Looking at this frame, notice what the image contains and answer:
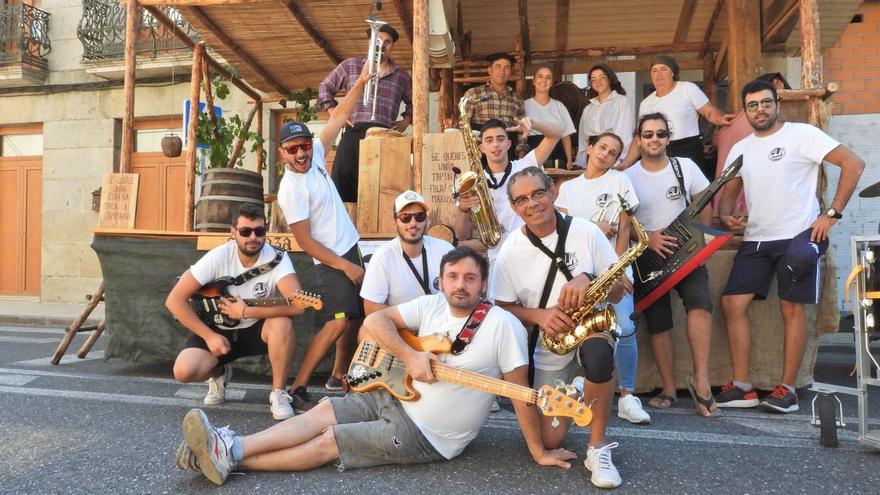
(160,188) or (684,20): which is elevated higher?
(684,20)

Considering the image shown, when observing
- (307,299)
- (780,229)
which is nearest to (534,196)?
(307,299)

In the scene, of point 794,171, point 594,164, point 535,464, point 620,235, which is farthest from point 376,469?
point 794,171

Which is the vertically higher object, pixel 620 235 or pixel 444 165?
pixel 444 165

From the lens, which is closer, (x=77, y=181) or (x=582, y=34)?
(x=582, y=34)

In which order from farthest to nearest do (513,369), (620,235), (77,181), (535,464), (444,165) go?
(77,181)
(444,165)
(620,235)
(535,464)
(513,369)

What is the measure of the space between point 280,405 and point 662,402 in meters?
2.54

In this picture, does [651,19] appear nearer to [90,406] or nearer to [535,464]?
[535,464]

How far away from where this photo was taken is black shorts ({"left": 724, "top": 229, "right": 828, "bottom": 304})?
4.15 meters

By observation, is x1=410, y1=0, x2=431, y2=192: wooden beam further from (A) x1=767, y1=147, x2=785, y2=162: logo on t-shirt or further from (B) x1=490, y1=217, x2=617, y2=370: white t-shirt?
(A) x1=767, y1=147, x2=785, y2=162: logo on t-shirt

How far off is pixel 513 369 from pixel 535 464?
59 centimetres

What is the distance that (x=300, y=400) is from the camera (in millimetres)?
4309

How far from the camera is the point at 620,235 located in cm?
429

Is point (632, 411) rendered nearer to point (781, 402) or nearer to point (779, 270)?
point (781, 402)

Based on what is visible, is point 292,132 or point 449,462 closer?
point 449,462
